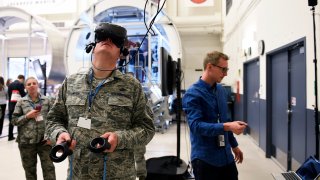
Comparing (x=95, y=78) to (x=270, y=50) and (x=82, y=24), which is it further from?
(x=82, y=24)

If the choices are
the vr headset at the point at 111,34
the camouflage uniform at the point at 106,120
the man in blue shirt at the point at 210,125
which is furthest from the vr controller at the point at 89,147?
the man in blue shirt at the point at 210,125

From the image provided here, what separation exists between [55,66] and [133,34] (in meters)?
1.88

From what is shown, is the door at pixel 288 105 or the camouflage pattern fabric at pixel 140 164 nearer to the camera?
the camouflage pattern fabric at pixel 140 164

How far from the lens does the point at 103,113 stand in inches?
48.1

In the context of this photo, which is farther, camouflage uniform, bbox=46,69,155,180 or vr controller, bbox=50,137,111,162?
camouflage uniform, bbox=46,69,155,180

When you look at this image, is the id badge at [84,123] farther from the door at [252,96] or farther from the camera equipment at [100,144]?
the door at [252,96]

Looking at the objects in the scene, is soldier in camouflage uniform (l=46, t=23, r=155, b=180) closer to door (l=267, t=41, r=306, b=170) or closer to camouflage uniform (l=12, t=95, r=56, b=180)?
camouflage uniform (l=12, t=95, r=56, b=180)

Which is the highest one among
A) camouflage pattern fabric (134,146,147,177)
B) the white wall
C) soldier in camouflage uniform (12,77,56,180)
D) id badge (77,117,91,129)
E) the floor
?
the white wall

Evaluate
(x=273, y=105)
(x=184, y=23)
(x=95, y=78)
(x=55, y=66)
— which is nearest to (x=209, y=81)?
(x=95, y=78)

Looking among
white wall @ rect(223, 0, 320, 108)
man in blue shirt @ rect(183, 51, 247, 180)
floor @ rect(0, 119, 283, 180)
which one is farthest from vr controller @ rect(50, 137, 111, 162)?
floor @ rect(0, 119, 283, 180)

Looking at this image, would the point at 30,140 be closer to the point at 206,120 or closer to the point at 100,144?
the point at 206,120

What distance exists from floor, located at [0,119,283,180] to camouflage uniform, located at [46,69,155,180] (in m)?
2.49

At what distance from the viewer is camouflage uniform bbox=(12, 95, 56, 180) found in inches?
105

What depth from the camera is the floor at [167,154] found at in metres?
3.57
